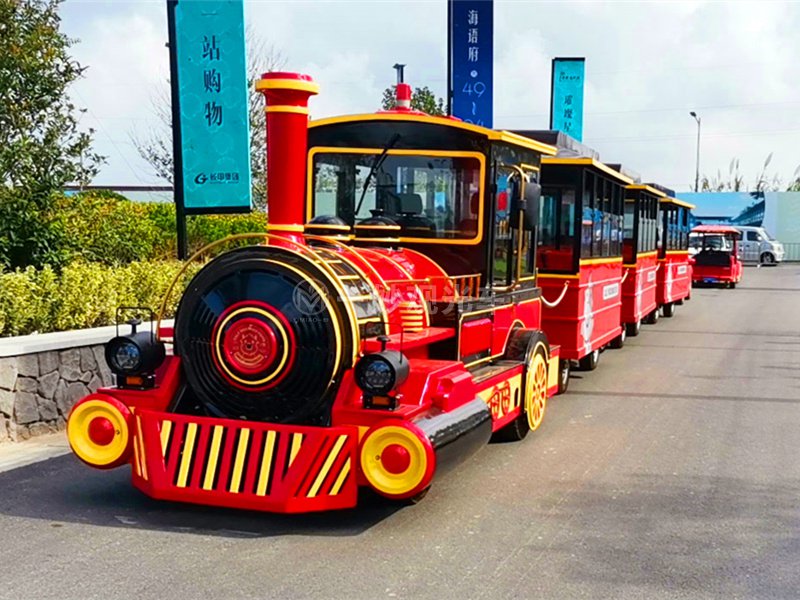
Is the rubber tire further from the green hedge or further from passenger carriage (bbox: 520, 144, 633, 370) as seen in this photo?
the green hedge

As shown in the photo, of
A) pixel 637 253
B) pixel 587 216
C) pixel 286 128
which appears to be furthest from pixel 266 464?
pixel 637 253

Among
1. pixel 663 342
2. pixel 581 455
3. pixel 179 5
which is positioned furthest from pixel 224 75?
pixel 663 342

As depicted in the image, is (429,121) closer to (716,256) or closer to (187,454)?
(187,454)

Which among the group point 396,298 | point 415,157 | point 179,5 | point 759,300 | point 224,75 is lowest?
point 759,300

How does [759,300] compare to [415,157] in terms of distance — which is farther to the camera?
[759,300]

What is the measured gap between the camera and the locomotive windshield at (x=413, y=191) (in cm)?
698

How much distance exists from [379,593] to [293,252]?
200 cm

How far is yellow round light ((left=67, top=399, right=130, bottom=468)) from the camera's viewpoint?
17.8 ft

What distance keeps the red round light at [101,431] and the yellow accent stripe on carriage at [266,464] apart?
95cm

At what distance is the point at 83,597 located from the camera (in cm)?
419

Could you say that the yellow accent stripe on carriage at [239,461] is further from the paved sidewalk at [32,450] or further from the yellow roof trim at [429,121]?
the yellow roof trim at [429,121]

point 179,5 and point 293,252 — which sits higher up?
point 179,5

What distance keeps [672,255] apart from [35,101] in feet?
42.2

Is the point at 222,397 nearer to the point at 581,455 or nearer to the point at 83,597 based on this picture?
the point at 83,597
